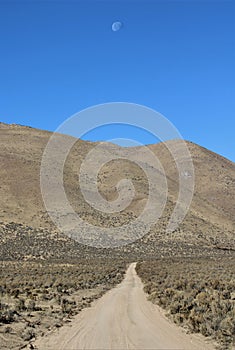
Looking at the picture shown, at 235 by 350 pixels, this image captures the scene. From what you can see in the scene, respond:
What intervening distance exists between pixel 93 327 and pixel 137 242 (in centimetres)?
6055

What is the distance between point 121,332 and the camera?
12.3 m

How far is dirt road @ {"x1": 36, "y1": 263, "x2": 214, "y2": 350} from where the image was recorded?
1088 centimetres

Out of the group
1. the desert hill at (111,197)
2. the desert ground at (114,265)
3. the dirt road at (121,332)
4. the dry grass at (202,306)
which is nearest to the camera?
the dirt road at (121,332)

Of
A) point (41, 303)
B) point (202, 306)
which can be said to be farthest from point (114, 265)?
point (202, 306)

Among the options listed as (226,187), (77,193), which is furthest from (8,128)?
(226,187)

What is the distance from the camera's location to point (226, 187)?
138750 millimetres

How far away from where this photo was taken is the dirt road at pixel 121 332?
10.9m

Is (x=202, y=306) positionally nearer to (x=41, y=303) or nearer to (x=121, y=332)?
(x=121, y=332)

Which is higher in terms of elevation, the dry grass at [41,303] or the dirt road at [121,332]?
the dry grass at [41,303]

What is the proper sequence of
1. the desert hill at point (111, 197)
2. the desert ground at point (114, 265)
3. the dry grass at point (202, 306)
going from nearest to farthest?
the dry grass at point (202, 306), the desert ground at point (114, 265), the desert hill at point (111, 197)

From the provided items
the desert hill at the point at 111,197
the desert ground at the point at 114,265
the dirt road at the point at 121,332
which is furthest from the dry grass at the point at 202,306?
the desert hill at the point at 111,197

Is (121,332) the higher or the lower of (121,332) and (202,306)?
the lower

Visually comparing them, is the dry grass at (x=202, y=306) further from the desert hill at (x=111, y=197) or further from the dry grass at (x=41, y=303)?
the desert hill at (x=111, y=197)

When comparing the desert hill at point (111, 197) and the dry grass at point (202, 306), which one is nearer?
the dry grass at point (202, 306)
